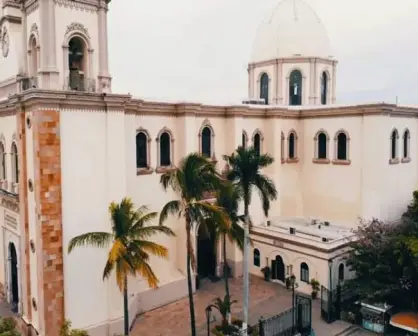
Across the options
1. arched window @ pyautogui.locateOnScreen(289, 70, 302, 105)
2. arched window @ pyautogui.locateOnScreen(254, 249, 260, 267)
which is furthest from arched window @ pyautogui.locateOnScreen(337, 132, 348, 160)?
arched window @ pyautogui.locateOnScreen(254, 249, 260, 267)

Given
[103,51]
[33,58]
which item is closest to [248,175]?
[103,51]

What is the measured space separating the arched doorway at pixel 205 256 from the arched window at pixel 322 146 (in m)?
8.11

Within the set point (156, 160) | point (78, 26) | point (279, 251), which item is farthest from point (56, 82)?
point (279, 251)

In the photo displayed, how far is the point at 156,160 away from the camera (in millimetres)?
18734

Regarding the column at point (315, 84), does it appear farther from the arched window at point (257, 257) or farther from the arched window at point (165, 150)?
the arched window at point (165, 150)

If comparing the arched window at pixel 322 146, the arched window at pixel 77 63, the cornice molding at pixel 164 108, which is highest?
the arched window at pixel 77 63

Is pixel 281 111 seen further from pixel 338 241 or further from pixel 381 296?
pixel 381 296

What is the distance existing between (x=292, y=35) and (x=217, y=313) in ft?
58.9

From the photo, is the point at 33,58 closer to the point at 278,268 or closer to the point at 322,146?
the point at 278,268

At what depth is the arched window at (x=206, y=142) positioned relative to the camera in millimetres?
20953

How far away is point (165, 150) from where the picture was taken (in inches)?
763

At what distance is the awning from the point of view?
1532 centimetres

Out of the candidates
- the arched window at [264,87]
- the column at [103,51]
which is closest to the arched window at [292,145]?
the arched window at [264,87]

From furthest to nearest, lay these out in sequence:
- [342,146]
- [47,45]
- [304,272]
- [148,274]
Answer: [342,146] → [304,272] → [47,45] → [148,274]
